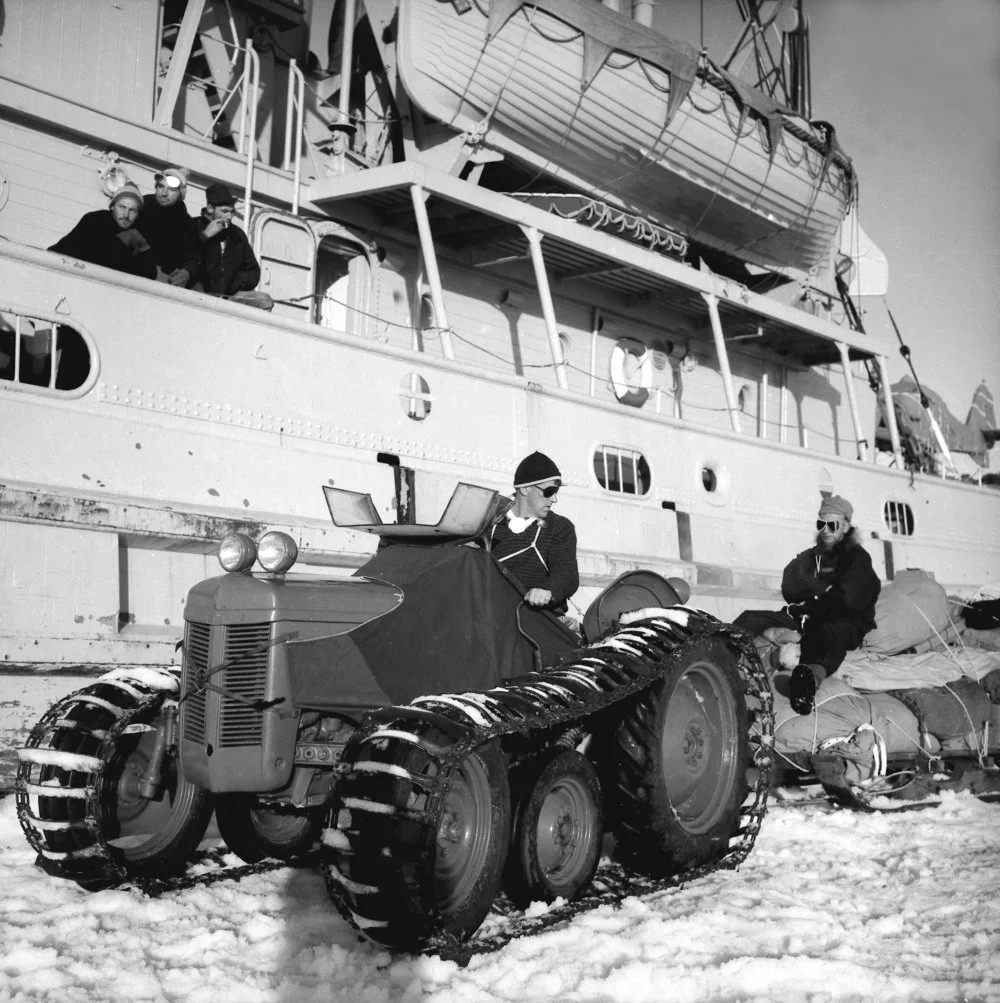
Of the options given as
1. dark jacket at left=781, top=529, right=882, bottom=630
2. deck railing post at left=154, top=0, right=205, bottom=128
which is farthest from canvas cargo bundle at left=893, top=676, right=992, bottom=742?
deck railing post at left=154, top=0, right=205, bottom=128

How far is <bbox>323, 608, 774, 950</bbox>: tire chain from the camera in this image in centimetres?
380

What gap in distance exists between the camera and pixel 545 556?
551cm

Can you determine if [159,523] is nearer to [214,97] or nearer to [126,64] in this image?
[126,64]

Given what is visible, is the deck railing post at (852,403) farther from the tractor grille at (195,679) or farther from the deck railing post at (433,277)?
the tractor grille at (195,679)

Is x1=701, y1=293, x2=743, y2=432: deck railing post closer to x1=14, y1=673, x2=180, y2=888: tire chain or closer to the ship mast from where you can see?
the ship mast

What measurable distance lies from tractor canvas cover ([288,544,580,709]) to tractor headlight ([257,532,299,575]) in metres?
0.31

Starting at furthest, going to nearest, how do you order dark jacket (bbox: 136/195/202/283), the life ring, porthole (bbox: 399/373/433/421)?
the life ring
porthole (bbox: 399/373/433/421)
dark jacket (bbox: 136/195/202/283)

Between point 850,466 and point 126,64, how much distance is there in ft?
29.8

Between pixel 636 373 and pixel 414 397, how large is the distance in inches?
214

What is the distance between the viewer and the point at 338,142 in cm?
1177

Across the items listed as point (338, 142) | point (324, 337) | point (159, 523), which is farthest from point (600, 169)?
point (159, 523)

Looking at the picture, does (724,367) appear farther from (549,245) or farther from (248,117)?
(248,117)

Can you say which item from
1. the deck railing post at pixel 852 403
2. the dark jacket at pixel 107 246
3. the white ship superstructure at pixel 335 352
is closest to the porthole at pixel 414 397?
the white ship superstructure at pixel 335 352

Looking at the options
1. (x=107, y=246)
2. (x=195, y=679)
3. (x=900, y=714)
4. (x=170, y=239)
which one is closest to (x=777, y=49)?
(x=170, y=239)
